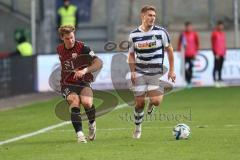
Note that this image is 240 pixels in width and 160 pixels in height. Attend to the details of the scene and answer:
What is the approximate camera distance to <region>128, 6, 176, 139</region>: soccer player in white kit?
13.9 meters

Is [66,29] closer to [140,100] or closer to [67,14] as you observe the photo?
[140,100]

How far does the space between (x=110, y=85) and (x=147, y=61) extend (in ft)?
44.9

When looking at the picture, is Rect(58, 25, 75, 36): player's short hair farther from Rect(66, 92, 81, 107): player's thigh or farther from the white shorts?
the white shorts

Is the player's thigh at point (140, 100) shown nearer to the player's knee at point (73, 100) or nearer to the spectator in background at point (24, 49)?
the player's knee at point (73, 100)

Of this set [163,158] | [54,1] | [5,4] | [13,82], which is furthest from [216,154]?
[5,4]

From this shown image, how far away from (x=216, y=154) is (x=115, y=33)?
22.2 m

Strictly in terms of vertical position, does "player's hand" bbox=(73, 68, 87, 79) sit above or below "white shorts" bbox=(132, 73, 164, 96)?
above

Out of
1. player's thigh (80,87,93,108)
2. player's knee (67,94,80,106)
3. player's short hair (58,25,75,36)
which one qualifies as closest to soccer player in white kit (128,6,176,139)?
player's thigh (80,87,93,108)

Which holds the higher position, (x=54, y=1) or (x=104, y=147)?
(x=54, y=1)

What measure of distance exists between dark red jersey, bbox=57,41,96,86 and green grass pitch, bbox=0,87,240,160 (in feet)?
3.28

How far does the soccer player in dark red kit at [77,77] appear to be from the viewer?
13.6m

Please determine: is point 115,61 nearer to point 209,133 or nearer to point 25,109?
point 25,109

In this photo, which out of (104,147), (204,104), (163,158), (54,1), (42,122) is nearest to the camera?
(163,158)

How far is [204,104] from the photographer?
2184 cm
